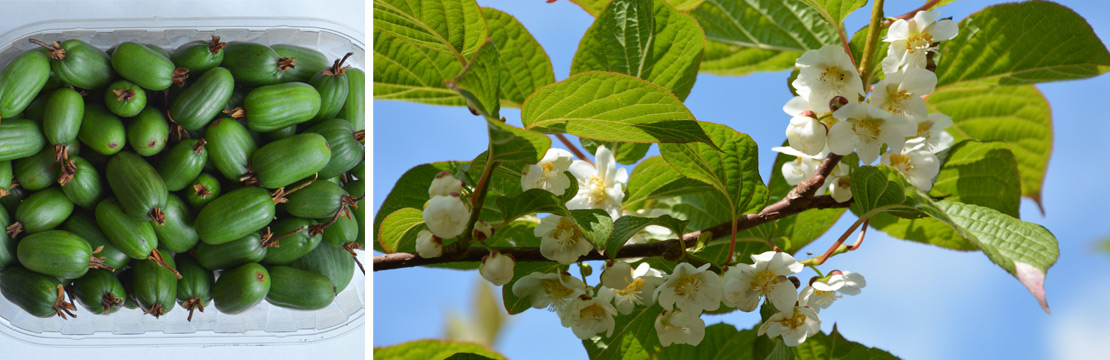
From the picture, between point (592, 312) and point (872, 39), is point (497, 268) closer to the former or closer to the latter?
point (592, 312)

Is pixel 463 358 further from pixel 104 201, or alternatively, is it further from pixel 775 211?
pixel 104 201

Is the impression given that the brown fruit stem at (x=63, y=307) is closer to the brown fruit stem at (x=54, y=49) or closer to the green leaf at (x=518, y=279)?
the brown fruit stem at (x=54, y=49)

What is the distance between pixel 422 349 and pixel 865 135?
271 mm

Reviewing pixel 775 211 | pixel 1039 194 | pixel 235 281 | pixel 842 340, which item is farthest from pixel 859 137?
pixel 235 281

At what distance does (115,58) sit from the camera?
52cm

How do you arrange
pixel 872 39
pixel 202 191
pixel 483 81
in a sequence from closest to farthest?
pixel 483 81 < pixel 872 39 < pixel 202 191

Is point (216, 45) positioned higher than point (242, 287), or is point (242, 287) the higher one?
point (216, 45)

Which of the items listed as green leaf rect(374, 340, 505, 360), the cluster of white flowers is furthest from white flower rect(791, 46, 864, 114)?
green leaf rect(374, 340, 505, 360)

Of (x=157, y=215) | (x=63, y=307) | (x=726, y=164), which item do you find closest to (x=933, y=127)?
(x=726, y=164)

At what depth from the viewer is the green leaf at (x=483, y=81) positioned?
0.24m

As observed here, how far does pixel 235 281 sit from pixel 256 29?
0.66 ft

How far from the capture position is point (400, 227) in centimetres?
35

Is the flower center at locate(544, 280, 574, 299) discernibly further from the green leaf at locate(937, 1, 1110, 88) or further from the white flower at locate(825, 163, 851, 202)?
the green leaf at locate(937, 1, 1110, 88)

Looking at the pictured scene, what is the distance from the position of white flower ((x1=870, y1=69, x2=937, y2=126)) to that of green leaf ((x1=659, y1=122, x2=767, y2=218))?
2.5 inches
